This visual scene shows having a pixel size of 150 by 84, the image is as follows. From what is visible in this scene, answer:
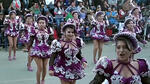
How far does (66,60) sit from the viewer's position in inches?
239

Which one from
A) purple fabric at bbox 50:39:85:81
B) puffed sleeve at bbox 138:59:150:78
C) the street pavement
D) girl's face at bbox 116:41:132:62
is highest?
girl's face at bbox 116:41:132:62

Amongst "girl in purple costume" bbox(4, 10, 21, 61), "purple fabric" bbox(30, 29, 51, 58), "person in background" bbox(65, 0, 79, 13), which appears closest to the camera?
"purple fabric" bbox(30, 29, 51, 58)

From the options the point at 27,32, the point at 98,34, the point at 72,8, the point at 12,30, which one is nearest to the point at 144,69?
the point at 98,34

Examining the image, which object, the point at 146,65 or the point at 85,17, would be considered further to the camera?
the point at 85,17

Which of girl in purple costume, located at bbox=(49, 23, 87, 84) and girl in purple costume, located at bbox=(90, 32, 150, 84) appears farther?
girl in purple costume, located at bbox=(49, 23, 87, 84)

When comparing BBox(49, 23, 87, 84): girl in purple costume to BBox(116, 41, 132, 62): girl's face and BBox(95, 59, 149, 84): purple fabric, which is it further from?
BBox(116, 41, 132, 62): girl's face

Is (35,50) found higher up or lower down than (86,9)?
lower down

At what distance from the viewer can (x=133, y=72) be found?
3791mm

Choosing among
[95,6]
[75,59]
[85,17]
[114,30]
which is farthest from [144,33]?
[75,59]

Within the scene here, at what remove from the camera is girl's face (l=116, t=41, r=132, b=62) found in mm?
3715

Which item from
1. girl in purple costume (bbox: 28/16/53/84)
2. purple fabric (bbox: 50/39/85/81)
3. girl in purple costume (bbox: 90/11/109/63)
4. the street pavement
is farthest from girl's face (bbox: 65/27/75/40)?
girl in purple costume (bbox: 90/11/109/63)

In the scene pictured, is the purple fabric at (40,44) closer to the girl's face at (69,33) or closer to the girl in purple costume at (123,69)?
the girl's face at (69,33)

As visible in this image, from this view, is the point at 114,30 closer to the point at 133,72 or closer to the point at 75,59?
the point at 75,59

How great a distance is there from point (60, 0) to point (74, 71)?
11187 mm
